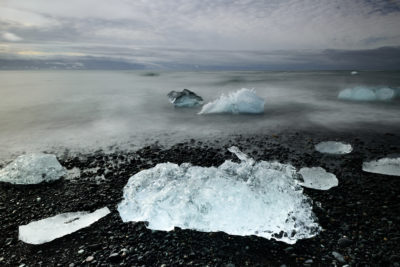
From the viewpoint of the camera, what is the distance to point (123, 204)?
3578 mm

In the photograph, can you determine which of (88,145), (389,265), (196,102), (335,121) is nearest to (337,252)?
(389,265)

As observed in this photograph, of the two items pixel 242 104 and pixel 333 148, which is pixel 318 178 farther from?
pixel 242 104

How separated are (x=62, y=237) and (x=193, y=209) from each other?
1726 mm

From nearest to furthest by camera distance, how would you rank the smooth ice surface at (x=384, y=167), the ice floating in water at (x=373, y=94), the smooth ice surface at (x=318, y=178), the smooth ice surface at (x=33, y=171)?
1. the smooth ice surface at (x=318, y=178)
2. the smooth ice surface at (x=33, y=171)
3. the smooth ice surface at (x=384, y=167)
4. the ice floating in water at (x=373, y=94)

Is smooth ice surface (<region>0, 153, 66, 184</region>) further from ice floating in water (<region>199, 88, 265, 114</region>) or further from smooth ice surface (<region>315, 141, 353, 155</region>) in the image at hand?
ice floating in water (<region>199, 88, 265, 114</region>)

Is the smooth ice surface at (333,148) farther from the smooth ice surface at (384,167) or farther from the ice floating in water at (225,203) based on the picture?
the ice floating in water at (225,203)

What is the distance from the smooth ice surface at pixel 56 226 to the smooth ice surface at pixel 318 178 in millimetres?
3470

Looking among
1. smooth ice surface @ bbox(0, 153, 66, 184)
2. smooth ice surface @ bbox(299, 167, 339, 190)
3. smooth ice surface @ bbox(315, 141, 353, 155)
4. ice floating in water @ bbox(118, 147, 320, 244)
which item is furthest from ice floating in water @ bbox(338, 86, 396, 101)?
smooth ice surface @ bbox(0, 153, 66, 184)

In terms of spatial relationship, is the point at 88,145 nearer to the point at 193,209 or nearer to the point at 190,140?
the point at 190,140

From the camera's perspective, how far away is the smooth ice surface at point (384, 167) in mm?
4616

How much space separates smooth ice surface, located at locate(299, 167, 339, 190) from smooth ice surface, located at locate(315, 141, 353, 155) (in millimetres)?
1303

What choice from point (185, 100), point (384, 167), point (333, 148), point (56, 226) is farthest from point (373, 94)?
point (56, 226)

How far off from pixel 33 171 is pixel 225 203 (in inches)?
146

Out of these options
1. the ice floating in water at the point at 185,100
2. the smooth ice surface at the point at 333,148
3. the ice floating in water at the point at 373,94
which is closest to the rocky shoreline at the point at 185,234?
→ the smooth ice surface at the point at 333,148
